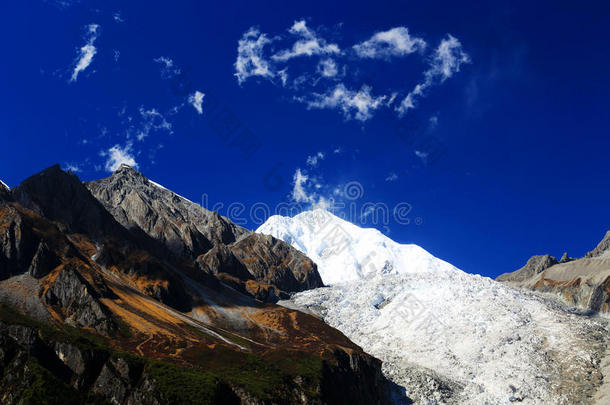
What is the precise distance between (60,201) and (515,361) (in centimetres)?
17874

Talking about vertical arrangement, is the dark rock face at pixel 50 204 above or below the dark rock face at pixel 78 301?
above

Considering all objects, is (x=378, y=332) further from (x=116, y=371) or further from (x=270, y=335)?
(x=116, y=371)

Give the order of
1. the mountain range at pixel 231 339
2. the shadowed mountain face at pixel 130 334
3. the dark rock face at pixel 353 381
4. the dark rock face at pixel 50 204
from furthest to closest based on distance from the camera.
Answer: the dark rock face at pixel 50 204
the dark rock face at pixel 353 381
the mountain range at pixel 231 339
the shadowed mountain face at pixel 130 334

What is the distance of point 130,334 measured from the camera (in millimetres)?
114625

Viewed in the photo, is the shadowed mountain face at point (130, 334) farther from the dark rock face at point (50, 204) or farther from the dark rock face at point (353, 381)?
the dark rock face at point (50, 204)

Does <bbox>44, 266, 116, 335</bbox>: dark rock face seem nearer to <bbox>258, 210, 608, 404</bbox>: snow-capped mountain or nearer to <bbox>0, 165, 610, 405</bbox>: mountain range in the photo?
<bbox>0, 165, 610, 405</bbox>: mountain range

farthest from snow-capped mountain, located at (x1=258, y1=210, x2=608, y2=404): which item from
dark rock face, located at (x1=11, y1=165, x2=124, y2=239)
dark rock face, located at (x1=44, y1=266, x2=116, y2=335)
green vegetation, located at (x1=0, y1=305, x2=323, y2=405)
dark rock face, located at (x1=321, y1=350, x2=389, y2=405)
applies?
dark rock face, located at (x1=11, y1=165, x2=124, y2=239)

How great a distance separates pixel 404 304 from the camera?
615ft

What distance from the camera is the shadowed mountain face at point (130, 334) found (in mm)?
79375

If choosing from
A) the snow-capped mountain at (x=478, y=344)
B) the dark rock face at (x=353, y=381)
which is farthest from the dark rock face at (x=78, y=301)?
the snow-capped mountain at (x=478, y=344)

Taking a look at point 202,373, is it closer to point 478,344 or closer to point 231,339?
point 231,339

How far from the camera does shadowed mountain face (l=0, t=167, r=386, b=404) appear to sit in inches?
3125

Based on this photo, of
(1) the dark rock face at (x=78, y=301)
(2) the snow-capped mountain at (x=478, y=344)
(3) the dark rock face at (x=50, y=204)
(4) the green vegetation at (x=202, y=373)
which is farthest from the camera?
(3) the dark rock face at (x=50, y=204)

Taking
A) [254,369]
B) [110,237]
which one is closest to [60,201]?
[110,237]
